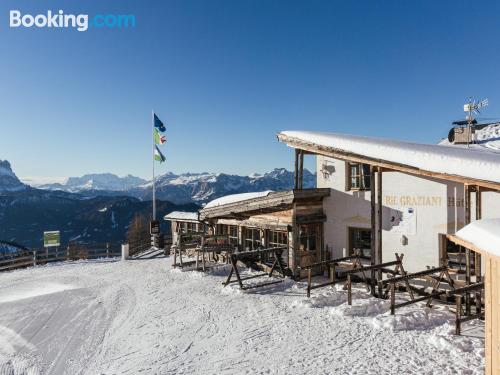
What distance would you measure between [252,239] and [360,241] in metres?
A: 5.39

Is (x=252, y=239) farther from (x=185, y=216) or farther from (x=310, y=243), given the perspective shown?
(x=185, y=216)

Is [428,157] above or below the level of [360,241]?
above

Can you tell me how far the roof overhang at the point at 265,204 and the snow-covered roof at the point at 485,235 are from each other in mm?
8290

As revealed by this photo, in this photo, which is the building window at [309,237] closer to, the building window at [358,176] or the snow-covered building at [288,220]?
the snow-covered building at [288,220]

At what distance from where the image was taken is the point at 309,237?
14.1 m

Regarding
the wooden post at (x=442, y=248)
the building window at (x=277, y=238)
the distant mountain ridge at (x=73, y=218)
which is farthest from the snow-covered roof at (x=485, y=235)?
the distant mountain ridge at (x=73, y=218)

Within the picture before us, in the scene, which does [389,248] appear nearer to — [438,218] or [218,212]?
[438,218]

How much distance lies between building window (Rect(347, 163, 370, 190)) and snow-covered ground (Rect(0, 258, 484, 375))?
4.25m

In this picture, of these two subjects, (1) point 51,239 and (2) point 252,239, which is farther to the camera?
(1) point 51,239

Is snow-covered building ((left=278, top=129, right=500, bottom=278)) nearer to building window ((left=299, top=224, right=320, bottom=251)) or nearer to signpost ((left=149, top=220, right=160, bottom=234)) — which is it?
building window ((left=299, top=224, right=320, bottom=251))

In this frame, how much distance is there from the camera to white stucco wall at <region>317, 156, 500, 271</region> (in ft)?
34.1

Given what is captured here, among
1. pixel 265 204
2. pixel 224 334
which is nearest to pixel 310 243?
pixel 265 204

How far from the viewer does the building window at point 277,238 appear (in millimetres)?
14531

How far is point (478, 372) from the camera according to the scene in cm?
572
